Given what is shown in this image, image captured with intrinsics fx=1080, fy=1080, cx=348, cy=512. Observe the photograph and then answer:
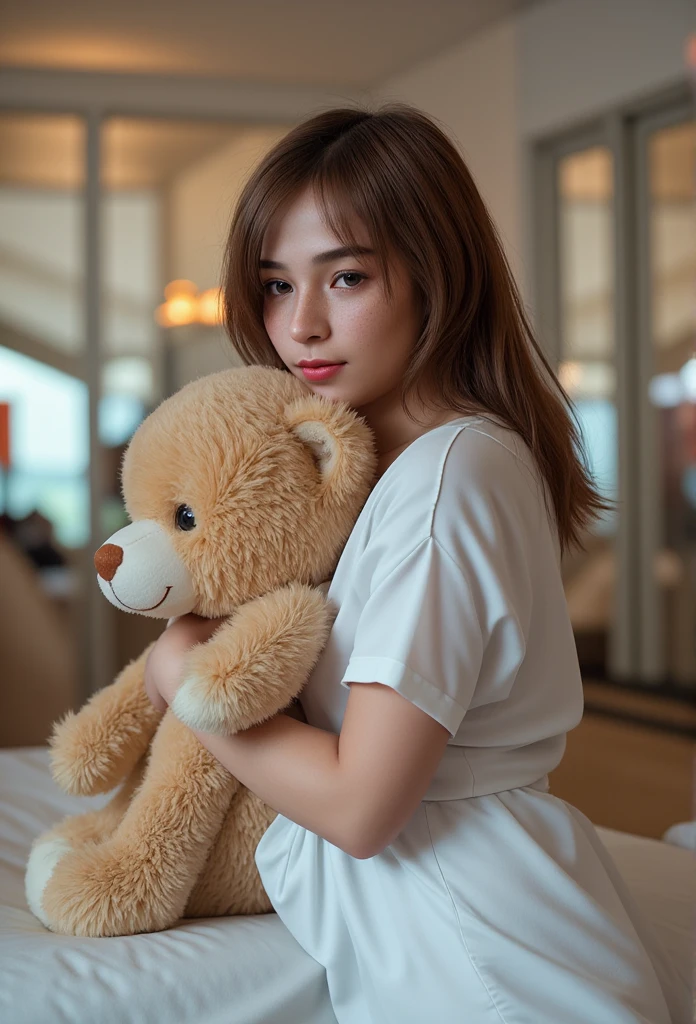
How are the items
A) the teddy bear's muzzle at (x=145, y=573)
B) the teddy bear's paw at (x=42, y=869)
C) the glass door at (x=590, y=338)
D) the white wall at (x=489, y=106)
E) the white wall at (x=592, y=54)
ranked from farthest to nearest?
the white wall at (x=489, y=106), the glass door at (x=590, y=338), the white wall at (x=592, y=54), the teddy bear's paw at (x=42, y=869), the teddy bear's muzzle at (x=145, y=573)

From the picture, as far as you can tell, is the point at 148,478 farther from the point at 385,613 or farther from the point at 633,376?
the point at 633,376

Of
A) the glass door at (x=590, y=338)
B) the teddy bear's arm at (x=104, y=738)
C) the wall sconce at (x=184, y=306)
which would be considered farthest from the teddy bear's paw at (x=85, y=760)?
the wall sconce at (x=184, y=306)

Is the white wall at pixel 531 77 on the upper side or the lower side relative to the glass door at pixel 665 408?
upper

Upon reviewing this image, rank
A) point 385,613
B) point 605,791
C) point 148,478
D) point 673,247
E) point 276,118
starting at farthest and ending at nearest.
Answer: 1. point 276,118
2. point 673,247
3. point 605,791
4. point 148,478
5. point 385,613

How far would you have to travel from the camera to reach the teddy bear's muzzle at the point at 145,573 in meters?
1.04

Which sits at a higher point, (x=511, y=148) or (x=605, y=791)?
(x=511, y=148)

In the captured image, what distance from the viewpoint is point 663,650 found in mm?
4961

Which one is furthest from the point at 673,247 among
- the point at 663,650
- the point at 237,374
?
the point at 237,374

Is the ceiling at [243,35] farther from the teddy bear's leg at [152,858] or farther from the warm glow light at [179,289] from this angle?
the teddy bear's leg at [152,858]

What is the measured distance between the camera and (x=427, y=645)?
906 millimetres

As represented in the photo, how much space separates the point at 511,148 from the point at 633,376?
1.40m

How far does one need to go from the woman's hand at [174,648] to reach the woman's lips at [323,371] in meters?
0.27

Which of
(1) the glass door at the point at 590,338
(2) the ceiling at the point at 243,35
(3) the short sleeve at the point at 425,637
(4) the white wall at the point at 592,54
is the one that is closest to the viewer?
(3) the short sleeve at the point at 425,637

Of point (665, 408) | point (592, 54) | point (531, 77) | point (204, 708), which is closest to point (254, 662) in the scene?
point (204, 708)
